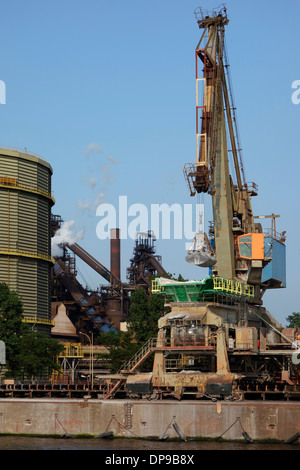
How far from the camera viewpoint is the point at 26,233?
307 ft

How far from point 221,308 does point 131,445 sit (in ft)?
54.4

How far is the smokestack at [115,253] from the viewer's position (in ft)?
433

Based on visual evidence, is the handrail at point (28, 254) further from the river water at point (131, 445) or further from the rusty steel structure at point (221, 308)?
the river water at point (131, 445)

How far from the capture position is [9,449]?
47.3 metres

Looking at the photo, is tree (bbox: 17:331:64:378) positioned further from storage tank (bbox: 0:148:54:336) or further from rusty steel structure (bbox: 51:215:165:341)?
rusty steel structure (bbox: 51:215:165:341)

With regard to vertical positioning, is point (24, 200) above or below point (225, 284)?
above

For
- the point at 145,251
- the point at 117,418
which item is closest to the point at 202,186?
the point at 117,418

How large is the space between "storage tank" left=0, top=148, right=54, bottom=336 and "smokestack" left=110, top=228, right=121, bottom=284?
3489 cm

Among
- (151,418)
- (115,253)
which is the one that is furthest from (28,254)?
(151,418)

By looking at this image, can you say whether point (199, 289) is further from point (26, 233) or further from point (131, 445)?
point (26, 233)

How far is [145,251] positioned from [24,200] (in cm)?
4926

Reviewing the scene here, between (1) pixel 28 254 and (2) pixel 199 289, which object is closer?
(2) pixel 199 289

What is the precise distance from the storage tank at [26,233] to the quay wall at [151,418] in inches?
1453
